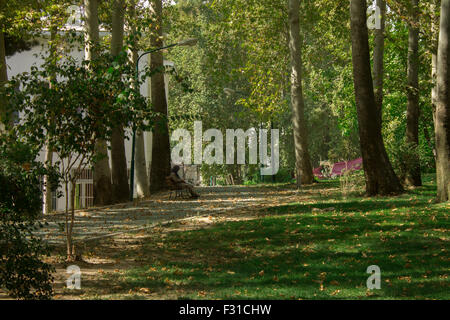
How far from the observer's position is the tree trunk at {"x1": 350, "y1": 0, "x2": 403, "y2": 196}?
17422mm

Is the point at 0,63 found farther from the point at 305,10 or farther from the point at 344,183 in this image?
the point at 305,10

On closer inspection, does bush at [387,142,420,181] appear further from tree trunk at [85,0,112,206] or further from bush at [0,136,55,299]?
bush at [0,136,55,299]

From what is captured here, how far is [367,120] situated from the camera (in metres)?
17.5

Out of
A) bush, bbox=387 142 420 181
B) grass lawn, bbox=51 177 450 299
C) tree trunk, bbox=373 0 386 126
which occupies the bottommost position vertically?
grass lawn, bbox=51 177 450 299

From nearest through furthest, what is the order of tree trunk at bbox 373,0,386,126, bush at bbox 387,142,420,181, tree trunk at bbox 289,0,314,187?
bush at bbox 387,142,420,181 → tree trunk at bbox 373,0,386,126 → tree trunk at bbox 289,0,314,187

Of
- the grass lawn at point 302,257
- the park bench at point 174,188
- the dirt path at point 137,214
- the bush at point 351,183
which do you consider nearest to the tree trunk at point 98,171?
the dirt path at point 137,214

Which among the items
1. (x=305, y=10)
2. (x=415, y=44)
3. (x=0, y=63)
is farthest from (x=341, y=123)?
(x=0, y=63)

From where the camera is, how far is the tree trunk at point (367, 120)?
17422 mm

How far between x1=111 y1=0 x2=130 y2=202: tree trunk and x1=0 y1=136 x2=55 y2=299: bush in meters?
14.4

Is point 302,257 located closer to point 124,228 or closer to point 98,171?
point 124,228

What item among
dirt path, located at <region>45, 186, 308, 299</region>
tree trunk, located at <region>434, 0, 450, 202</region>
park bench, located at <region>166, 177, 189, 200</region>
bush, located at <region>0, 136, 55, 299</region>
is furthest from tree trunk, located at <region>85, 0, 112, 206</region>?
bush, located at <region>0, 136, 55, 299</region>

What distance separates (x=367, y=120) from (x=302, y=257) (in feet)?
25.7

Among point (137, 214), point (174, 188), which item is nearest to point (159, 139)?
point (174, 188)

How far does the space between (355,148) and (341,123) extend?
11824mm
